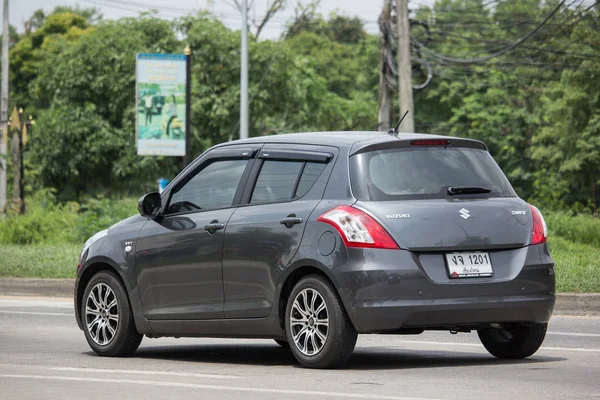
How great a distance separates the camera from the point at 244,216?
31.6 feet

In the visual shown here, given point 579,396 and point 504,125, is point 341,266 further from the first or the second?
point 504,125

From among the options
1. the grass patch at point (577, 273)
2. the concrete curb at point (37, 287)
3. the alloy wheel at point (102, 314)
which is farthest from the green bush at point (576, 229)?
the alloy wheel at point (102, 314)

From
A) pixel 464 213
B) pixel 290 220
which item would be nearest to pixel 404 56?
pixel 290 220

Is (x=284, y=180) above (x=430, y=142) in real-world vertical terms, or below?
below

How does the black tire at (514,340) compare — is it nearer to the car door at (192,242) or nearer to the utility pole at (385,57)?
the car door at (192,242)

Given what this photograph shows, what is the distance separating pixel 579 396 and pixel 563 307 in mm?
7220

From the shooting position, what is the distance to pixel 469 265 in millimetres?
8875

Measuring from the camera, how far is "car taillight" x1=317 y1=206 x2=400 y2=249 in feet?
28.6

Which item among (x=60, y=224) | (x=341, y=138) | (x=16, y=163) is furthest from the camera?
(x=16, y=163)

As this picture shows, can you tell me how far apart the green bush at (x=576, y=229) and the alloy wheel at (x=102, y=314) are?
18356 millimetres

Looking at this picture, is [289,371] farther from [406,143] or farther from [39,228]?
[39,228]

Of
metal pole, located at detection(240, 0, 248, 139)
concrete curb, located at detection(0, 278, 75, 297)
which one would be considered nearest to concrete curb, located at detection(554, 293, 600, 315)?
concrete curb, located at detection(0, 278, 75, 297)

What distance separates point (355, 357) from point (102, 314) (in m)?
2.07

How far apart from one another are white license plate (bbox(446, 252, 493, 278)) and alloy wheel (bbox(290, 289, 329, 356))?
34.4 inches
